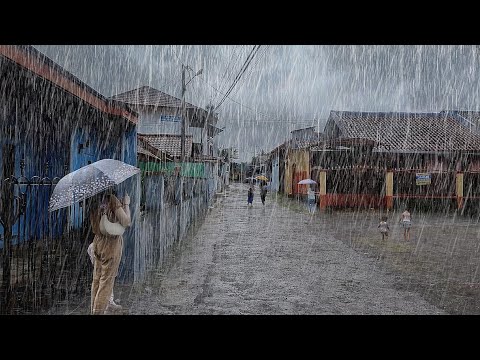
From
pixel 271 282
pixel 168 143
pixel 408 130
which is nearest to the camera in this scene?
pixel 271 282

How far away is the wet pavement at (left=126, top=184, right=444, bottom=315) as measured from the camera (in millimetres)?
5547

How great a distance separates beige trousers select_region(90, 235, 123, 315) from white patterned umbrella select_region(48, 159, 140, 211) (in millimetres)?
515

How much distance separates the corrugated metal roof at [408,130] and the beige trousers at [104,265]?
18126 mm

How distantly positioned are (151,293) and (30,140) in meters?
4.46

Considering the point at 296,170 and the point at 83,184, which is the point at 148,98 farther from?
the point at 83,184

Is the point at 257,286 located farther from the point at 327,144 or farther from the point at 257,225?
the point at 327,144

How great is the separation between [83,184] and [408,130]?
22466 millimetres

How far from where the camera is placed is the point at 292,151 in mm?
32062

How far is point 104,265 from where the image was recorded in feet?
14.8

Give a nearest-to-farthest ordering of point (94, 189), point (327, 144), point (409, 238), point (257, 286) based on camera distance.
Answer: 1. point (94, 189)
2. point (257, 286)
3. point (409, 238)
4. point (327, 144)

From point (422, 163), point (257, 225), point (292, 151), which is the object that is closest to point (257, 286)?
point (257, 225)

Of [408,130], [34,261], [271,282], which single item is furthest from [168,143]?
[34,261]

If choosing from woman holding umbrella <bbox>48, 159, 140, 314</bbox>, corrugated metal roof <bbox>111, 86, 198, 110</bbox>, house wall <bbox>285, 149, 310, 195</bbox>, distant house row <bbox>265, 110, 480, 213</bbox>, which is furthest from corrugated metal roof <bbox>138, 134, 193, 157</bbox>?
woman holding umbrella <bbox>48, 159, 140, 314</bbox>

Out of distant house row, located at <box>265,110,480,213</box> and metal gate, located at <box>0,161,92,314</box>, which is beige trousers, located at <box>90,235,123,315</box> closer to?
metal gate, located at <box>0,161,92,314</box>
